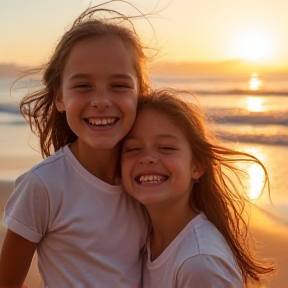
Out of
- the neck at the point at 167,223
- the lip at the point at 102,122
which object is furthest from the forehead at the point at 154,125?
the neck at the point at 167,223

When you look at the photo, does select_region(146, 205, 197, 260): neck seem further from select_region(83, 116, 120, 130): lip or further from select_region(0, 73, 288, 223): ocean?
select_region(0, 73, 288, 223): ocean

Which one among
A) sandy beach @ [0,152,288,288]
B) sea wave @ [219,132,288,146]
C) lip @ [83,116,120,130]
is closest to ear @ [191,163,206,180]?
lip @ [83,116,120,130]

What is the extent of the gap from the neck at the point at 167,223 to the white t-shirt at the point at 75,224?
0.32ft

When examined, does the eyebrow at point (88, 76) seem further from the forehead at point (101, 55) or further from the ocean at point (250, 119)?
the ocean at point (250, 119)

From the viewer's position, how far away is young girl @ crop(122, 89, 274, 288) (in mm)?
2779

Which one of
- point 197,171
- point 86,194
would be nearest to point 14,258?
point 86,194

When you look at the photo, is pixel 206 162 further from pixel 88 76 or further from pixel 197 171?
pixel 88 76

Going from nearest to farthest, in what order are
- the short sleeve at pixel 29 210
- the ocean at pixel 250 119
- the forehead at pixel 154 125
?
the short sleeve at pixel 29 210
the forehead at pixel 154 125
the ocean at pixel 250 119

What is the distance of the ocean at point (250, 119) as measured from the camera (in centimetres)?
599

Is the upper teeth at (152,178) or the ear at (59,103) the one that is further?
the ear at (59,103)

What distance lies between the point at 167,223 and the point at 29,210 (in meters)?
0.68

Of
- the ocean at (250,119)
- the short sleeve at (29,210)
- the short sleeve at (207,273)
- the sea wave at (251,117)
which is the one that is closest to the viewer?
the short sleeve at (207,273)

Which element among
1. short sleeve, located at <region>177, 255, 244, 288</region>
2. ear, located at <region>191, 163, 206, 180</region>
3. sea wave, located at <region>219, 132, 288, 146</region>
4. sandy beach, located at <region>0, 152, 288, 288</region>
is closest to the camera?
short sleeve, located at <region>177, 255, 244, 288</region>

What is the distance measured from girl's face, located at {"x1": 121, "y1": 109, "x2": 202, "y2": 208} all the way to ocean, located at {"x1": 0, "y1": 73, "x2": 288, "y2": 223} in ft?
1.85
